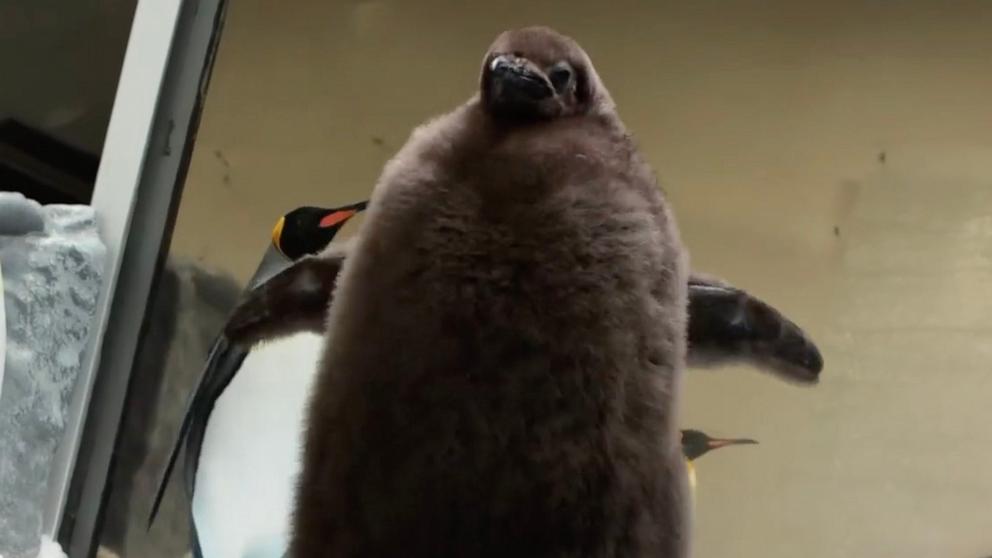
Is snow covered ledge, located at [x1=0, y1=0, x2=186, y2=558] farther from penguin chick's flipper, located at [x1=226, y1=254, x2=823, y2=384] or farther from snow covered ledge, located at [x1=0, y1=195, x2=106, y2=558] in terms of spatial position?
penguin chick's flipper, located at [x1=226, y1=254, x2=823, y2=384]

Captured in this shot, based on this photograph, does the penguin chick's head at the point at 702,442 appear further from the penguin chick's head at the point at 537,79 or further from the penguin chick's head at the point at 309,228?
the penguin chick's head at the point at 537,79

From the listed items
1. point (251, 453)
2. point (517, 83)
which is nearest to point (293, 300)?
point (517, 83)

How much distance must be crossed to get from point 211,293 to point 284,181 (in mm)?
137

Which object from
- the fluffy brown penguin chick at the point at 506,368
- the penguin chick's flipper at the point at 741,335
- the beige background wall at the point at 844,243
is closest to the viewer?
the fluffy brown penguin chick at the point at 506,368

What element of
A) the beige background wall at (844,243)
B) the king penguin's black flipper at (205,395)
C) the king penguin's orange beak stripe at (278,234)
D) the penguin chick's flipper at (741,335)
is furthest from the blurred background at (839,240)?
the penguin chick's flipper at (741,335)

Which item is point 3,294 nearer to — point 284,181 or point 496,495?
point 284,181

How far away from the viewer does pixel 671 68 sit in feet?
3.06

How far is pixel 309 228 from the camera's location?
2.85ft

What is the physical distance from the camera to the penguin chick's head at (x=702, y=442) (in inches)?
32.0

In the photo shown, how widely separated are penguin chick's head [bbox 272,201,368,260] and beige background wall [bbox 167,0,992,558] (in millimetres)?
132

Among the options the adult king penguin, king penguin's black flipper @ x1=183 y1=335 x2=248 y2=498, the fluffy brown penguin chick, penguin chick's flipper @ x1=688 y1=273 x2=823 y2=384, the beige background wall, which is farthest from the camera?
the beige background wall

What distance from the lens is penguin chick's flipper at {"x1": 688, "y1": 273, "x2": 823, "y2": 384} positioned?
15.2 inches

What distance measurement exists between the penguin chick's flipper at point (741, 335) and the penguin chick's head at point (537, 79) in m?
0.11


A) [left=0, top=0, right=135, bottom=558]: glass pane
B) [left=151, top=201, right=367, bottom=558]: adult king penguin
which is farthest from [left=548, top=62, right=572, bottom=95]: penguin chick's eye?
[left=0, top=0, right=135, bottom=558]: glass pane
